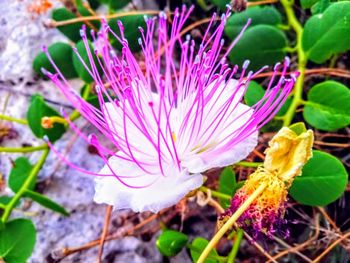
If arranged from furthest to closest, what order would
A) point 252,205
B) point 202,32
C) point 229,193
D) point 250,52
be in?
point 202,32
point 250,52
point 229,193
point 252,205

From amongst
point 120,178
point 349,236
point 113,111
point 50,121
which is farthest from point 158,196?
point 349,236

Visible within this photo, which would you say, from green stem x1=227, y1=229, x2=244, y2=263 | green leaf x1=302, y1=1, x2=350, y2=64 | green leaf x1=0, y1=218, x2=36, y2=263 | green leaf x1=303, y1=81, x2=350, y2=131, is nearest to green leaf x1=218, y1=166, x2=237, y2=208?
green stem x1=227, y1=229, x2=244, y2=263

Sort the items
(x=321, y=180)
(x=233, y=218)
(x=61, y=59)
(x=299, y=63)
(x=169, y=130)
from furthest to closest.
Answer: (x=61, y=59) < (x=299, y=63) < (x=321, y=180) < (x=169, y=130) < (x=233, y=218)

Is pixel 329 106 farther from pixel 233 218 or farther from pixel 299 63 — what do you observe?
pixel 233 218

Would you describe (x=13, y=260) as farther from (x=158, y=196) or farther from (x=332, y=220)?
(x=332, y=220)

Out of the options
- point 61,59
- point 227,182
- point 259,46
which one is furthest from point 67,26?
point 227,182
